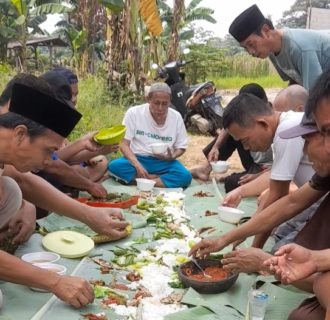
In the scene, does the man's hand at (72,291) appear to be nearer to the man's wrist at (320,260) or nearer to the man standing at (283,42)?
the man's wrist at (320,260)

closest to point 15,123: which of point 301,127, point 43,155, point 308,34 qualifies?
point 43,155

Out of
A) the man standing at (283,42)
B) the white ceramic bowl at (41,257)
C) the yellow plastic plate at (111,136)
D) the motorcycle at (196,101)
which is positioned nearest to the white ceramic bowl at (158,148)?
the yellow plastic plate at (111,136)

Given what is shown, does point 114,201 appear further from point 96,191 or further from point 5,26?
point 5,26

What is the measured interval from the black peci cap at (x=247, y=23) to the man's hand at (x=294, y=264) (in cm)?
232

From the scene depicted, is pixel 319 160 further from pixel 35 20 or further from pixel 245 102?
pixel 35 20

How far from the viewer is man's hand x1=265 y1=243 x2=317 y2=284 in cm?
176

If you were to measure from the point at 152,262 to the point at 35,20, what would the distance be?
1732 cm

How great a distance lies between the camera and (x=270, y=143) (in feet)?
9.80

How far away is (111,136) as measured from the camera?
3.85 m

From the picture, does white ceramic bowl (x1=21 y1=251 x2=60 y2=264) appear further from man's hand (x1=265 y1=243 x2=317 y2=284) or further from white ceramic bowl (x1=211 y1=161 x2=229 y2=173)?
white ceramic bowl (x1=211 y1=161 x2=229 y2=173)

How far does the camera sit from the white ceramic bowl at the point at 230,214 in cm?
355

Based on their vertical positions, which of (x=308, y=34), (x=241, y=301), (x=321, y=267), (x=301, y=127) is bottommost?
(x=241, y=301)

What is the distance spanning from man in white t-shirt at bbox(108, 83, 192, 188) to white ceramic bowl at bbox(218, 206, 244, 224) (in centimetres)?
146

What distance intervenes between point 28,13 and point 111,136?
10.6 m
